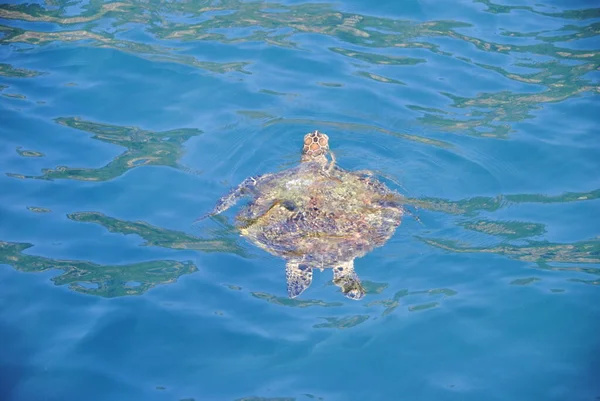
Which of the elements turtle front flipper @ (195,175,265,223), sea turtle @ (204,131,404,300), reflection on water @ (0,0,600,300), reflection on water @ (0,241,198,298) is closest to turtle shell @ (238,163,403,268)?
sea turtle @ (204,131,404,300)

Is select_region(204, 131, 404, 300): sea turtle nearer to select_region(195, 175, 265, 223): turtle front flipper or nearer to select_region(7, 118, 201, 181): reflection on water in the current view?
select_region(195, 175, 265, 223): turtle front flipper

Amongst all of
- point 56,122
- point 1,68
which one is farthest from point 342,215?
point 1,68

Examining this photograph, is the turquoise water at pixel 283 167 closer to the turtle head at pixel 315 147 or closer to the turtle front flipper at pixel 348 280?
the turtle front flipper at pixel 348 280

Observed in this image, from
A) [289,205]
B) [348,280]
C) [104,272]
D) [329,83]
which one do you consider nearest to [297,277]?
[348,280]

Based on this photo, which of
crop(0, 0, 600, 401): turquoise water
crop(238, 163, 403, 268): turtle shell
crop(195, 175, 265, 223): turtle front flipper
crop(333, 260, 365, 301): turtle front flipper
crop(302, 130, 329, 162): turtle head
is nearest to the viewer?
crop(0, 0, 600, 401): turquoise water

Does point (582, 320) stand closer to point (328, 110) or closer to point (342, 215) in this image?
point (342, 215)
